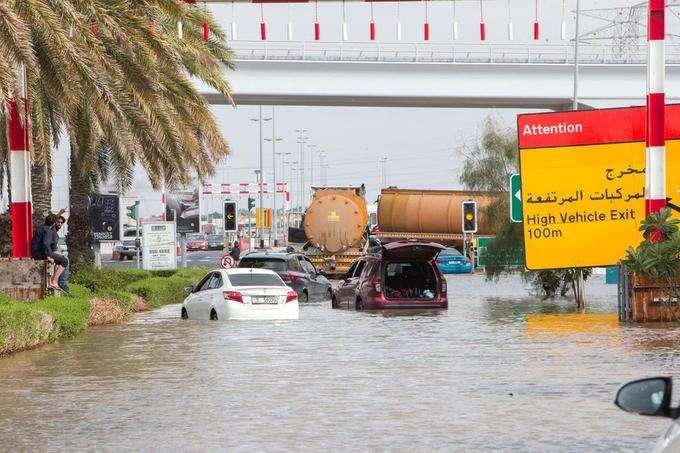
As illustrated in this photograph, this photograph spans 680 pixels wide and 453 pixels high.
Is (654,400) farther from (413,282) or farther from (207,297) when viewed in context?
(413,282)

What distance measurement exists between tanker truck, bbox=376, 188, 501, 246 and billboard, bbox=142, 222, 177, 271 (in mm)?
21334

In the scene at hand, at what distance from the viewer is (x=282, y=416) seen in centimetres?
1307

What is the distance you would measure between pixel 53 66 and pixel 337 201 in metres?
35.2

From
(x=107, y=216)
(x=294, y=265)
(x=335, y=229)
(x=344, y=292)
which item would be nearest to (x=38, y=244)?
(x=344, y=292)

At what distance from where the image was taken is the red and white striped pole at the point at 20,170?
2495 centimetres

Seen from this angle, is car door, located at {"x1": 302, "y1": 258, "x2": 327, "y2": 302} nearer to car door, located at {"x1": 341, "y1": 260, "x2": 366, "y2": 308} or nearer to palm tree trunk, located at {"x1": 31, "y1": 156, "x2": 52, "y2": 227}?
car door, located at {"x1": 341, "y1": 260, "x2": 366, "y2": 308}

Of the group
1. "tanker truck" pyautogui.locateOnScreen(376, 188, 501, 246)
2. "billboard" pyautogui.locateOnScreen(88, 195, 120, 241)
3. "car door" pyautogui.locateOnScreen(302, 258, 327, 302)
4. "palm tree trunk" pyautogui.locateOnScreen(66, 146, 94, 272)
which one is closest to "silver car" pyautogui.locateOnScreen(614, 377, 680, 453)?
"palm tree trunk" pyautogui.locateOnScreen(66, 146, 94, 272)

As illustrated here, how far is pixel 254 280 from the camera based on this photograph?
92.0 ft

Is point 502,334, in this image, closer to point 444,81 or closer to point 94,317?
point 94,317

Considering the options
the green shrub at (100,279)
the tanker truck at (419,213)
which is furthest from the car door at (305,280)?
the tanker truck at (419,213)

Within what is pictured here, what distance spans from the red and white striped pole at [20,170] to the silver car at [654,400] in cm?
1977

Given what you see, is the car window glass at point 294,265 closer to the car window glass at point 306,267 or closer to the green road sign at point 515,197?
the car window glass at point 306,267

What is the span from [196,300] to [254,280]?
1579 mm

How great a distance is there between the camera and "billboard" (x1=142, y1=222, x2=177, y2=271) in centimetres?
4900
